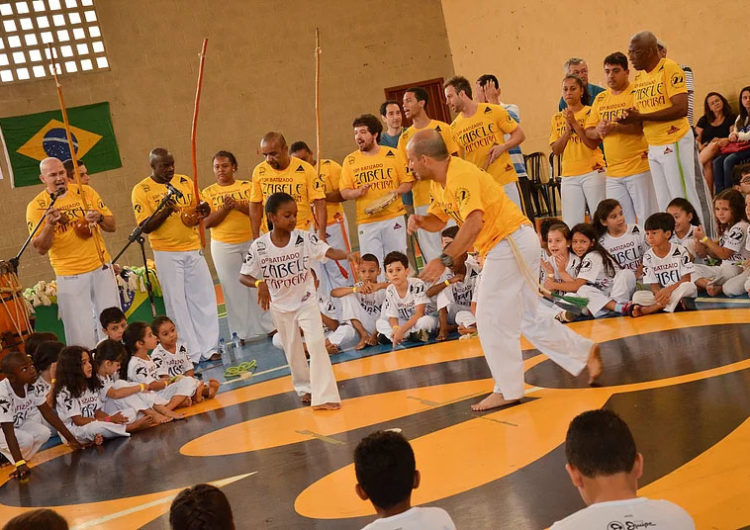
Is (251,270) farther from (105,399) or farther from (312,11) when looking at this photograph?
(312,11)

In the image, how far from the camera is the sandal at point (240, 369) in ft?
26.3

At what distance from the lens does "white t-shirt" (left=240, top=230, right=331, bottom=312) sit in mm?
6336

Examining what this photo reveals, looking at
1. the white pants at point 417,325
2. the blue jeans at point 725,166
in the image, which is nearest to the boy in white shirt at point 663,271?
the white pants at point 417,325

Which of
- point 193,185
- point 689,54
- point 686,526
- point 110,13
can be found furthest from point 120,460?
point 110,13

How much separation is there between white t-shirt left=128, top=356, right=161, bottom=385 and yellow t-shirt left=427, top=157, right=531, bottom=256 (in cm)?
308

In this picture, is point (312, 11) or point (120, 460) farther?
point (312, 11)

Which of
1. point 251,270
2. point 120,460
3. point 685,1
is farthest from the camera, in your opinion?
point 685,1

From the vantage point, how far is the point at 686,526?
2.17 meters

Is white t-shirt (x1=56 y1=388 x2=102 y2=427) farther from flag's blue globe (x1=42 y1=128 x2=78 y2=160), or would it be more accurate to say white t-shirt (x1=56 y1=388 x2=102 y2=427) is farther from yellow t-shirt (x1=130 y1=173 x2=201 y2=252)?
flag's blue globe (x1=42 y1=128 x2=78 y2=160)

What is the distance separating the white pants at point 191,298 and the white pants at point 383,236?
172 cm

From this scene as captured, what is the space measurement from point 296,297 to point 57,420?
2.00m

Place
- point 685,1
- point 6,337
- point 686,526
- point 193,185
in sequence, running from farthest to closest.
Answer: point 685,1 < point 193,185 < point 6,337 < point 686,526

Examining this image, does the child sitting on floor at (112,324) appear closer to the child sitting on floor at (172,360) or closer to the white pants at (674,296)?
the child sitting on floor at (172,360)

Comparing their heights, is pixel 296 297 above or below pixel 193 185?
below
